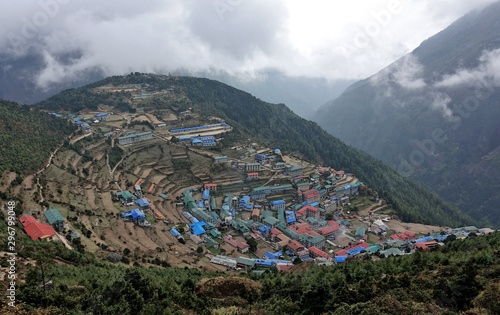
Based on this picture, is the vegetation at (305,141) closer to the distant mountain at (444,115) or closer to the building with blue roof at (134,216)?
the distant mountain at (444,115)

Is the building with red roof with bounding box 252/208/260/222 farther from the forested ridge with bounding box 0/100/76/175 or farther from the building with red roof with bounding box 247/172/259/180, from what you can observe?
the forested ridge with bounding box 0/100/76/175

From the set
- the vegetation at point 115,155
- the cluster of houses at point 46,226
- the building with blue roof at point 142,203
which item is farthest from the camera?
the vegetation at point 115,155

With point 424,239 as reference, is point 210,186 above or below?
above

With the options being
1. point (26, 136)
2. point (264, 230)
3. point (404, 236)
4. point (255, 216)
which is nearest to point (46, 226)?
point (26, 136)

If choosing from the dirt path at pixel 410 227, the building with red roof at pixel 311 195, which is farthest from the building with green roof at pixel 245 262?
the dirt path at pixel 410 227

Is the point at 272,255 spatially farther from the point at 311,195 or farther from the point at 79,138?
the point at 79,138

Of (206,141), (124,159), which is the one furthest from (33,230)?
(206,141)
